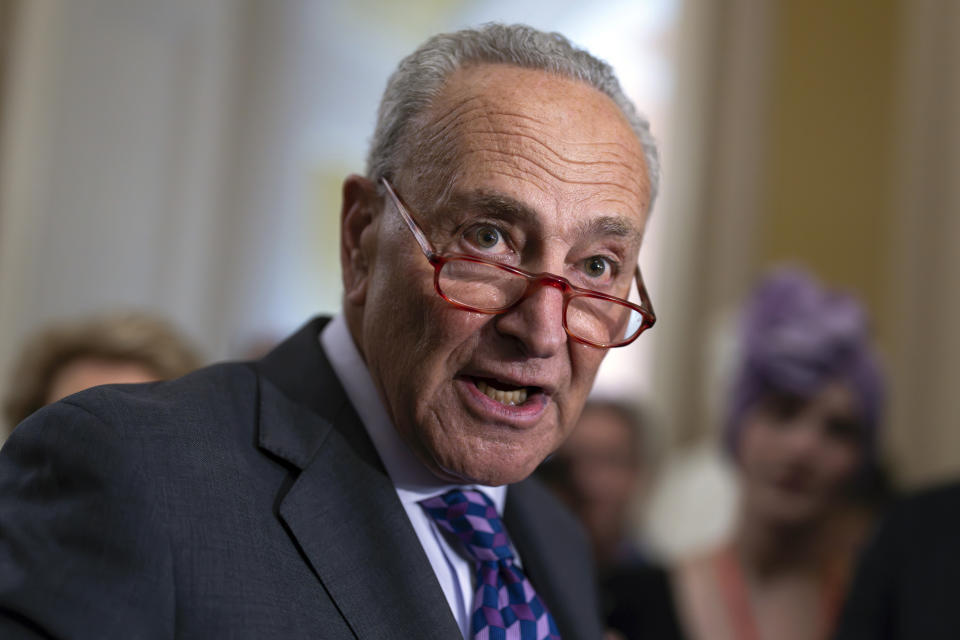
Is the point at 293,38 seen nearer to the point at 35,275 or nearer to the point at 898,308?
the point at 35,275

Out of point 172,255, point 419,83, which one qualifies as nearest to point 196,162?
point 172,255

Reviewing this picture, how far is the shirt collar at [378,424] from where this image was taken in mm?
1431

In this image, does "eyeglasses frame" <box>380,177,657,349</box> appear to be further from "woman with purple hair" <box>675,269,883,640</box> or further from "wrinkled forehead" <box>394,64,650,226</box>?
"woman with purple hair" <box>675,269,883,640</box>

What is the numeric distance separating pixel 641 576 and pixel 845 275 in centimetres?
256

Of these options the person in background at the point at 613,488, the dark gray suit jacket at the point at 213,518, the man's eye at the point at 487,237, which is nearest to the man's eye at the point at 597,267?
the man's eye at the point at 487,237

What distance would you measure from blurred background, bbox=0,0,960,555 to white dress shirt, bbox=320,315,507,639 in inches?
100

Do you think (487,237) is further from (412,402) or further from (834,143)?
(834,143)

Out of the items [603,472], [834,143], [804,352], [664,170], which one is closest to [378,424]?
[804,352]

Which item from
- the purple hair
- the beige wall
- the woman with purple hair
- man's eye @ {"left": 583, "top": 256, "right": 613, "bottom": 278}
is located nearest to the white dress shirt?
man's eye @ {"left": 583, "top": 256, "right": 613, "bottom": 278}

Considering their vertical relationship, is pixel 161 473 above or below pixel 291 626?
above

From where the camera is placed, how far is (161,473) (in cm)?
116

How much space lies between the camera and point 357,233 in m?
1.48

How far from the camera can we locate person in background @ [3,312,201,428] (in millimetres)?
2236

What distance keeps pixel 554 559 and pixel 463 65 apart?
2.70 ft
